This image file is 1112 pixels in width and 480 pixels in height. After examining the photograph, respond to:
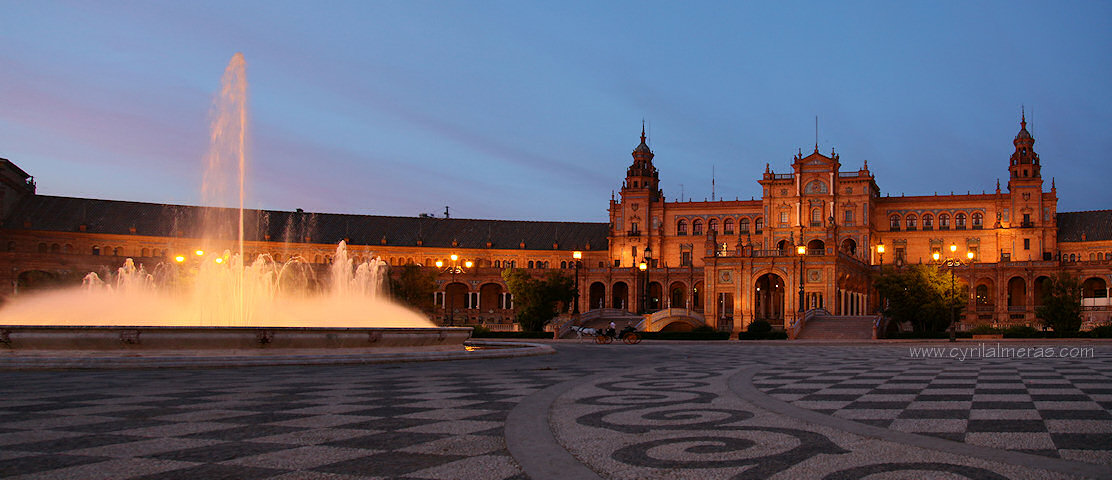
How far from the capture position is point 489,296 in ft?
354

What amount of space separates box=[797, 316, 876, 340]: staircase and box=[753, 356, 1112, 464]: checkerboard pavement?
36.7 meters

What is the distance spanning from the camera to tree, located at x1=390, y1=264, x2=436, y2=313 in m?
69.3

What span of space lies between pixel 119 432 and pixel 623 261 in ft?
325

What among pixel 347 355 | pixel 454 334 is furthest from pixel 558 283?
pixel 347 355

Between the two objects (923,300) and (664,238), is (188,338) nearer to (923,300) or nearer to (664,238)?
(923,300)

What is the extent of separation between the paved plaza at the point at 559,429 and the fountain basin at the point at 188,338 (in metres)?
4.71

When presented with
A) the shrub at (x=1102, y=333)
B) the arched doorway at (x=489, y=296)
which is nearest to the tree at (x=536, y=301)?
the shrub at (x=1102, y=333)

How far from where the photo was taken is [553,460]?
6883 mm

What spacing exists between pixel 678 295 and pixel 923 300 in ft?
160

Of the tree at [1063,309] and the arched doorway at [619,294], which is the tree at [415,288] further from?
the tree at [1063,309]

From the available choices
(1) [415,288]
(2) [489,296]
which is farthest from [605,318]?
(2) [489,296]

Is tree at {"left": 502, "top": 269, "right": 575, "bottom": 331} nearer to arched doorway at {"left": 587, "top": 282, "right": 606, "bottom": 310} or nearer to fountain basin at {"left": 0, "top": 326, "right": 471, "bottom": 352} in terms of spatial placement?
arched doorway at {"left": 587, "top": 282, "right": 606, "bottom": 310}

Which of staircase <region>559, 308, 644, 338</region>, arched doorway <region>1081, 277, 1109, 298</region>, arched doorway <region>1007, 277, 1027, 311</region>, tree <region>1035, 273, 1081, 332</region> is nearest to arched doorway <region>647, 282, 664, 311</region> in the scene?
staircase <region>559, 308, 644, 338</region>

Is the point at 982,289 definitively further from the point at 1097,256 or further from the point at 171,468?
the point at 171,468
